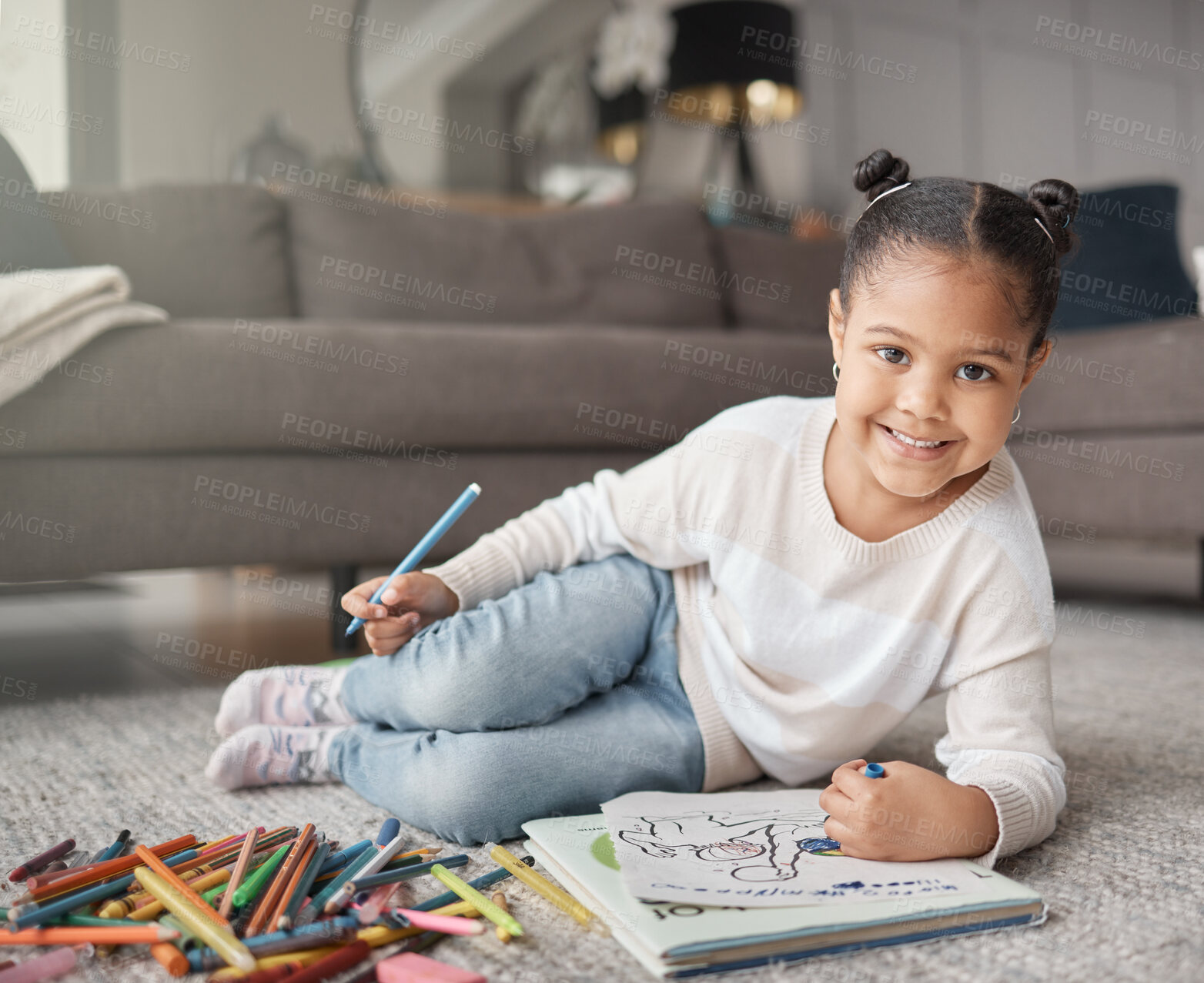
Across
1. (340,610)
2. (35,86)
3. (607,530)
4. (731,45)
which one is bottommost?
(340,610)

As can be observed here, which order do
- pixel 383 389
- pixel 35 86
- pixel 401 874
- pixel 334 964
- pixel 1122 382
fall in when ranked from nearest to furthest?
pixel 334 964, pixel 401 874, pixel 383 389, pixel 1122 382, pixel 35 86

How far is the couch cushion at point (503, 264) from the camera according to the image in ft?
5.68

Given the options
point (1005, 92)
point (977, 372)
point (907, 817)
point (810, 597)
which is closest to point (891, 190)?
point (977, 372)

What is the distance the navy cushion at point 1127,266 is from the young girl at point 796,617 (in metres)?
1.46

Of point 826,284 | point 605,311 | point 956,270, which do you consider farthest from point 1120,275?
point 956,270

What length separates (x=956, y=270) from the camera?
646 mm

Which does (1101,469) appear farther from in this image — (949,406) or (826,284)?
(949,406)

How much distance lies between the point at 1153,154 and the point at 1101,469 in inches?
110

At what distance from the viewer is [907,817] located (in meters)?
0.60

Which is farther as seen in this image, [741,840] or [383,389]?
[383,389]

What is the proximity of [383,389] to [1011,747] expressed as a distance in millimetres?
889

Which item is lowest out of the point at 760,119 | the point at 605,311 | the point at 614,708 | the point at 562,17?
the point at 614,708

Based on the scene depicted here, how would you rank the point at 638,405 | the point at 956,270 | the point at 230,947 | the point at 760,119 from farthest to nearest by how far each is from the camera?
the point at 760,119, the point at 638,405, the point at 956,270, the point at 230,947

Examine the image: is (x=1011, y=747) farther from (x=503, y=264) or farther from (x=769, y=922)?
(x=503, y=264)
